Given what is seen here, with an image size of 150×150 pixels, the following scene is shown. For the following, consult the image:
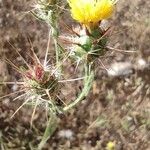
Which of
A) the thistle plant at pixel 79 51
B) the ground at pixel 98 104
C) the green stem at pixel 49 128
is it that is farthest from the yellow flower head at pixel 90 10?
the ground at pixel 98 104

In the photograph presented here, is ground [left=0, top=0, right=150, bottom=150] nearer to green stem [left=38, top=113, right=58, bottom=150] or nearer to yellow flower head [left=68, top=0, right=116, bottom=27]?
green stem [left=38, top=113, right=58, bottom=150]

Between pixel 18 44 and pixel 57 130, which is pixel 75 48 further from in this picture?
pixel 18 44

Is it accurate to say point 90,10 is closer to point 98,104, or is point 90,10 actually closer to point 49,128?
point 49,128

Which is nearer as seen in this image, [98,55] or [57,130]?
[98,55]

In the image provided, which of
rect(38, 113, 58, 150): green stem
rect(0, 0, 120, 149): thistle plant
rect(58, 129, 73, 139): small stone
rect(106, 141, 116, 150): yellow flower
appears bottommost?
rect(106, 141, 116, 150): yellow flower

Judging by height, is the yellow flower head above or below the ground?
above

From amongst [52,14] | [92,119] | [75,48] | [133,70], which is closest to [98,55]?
[75,48]

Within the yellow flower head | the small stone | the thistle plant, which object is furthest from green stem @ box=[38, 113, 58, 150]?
the yellow flower head

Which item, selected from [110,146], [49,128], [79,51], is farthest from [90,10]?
[110,146]

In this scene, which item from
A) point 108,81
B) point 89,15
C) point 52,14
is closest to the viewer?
point 89,15
